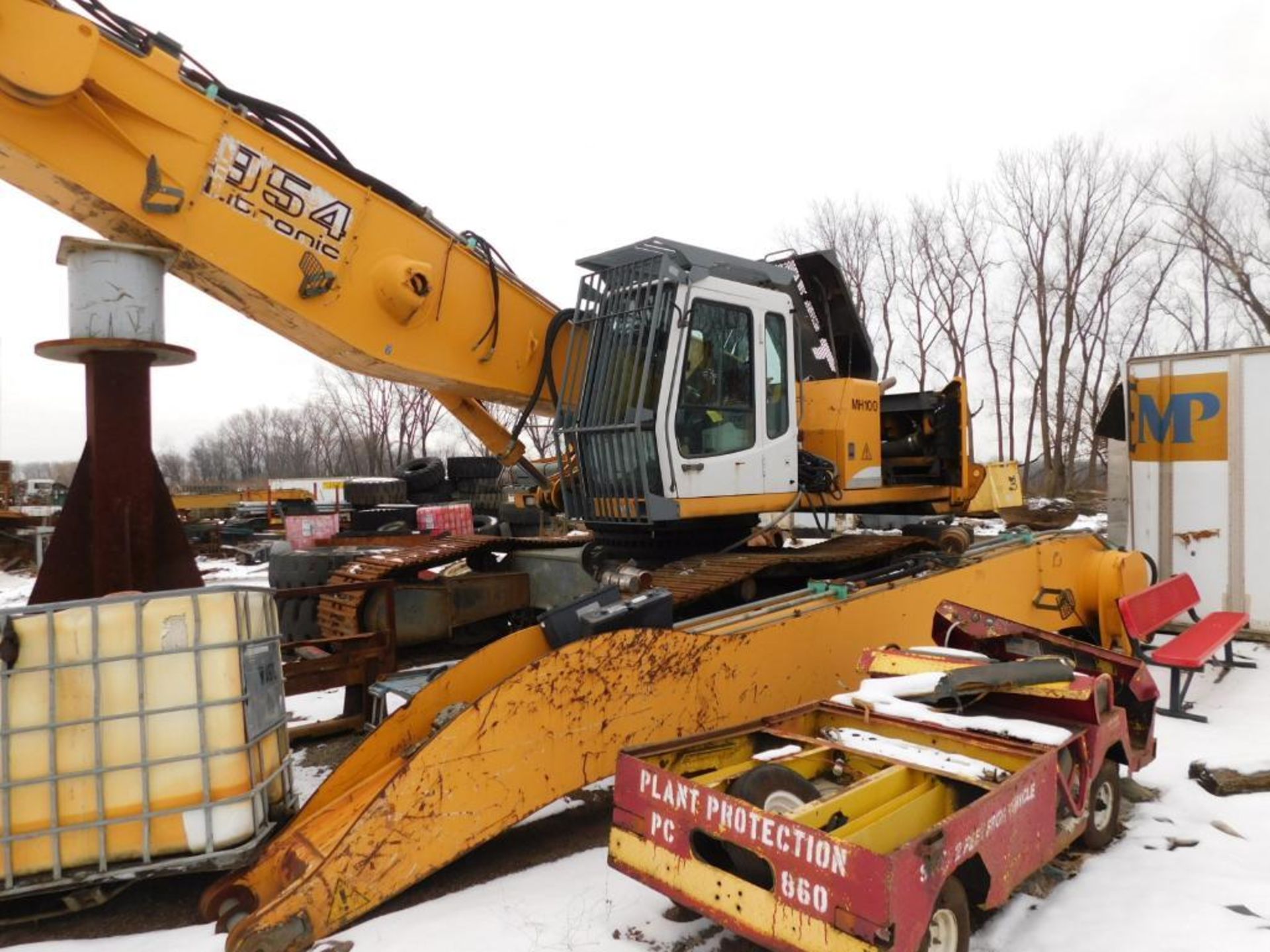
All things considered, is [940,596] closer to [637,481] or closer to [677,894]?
[637,481]

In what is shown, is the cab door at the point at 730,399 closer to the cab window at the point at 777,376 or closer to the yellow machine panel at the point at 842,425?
the cab window at the point at 777,376

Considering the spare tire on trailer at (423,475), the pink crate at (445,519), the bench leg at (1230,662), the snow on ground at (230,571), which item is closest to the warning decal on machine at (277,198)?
the bench leg at (1230,662)

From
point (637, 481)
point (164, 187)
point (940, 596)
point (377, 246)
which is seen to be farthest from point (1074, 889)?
point (164, 187)

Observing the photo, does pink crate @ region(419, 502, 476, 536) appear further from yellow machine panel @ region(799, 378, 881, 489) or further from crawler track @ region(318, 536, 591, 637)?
yellow machine panel @ region(799, 378, 881, 489)

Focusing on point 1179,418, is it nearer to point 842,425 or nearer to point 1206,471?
point 1206,471

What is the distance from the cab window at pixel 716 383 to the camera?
17.3 ft

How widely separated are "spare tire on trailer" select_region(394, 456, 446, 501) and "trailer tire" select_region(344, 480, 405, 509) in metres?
0.38

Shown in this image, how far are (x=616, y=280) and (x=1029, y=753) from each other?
363 cm

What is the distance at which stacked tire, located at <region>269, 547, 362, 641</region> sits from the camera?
21.0ft

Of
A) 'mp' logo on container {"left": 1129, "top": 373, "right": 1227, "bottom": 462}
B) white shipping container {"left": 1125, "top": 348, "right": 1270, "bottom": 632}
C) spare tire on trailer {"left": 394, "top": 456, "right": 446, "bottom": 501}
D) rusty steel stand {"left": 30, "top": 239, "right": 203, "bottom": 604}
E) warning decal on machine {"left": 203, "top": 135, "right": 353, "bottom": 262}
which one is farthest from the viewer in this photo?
spare tire on trailer {"left": 394, "top": 456, "right": 446, "bottom": 501}

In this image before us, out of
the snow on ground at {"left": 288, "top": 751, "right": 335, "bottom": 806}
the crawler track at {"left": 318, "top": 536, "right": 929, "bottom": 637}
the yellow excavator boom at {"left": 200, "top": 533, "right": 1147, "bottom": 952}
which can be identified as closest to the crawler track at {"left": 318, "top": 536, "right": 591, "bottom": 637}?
the crawler track at {"left": 318, "top": 536, "right": 929, "bottom": 637}

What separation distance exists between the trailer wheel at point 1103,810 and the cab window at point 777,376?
2.77 metres

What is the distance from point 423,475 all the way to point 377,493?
129cm

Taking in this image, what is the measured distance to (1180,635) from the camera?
673 cm
